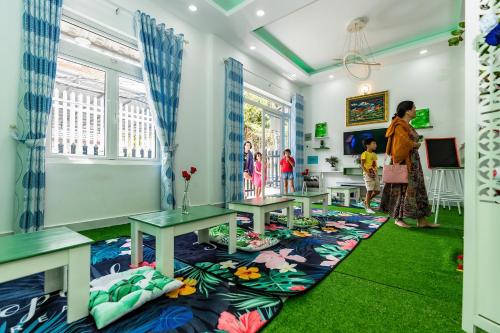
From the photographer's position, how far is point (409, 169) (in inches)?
110

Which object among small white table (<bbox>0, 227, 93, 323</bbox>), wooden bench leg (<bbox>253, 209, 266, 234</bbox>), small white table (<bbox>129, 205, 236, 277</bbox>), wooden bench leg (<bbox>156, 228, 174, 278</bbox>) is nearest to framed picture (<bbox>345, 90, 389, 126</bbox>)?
wooden bench leg (<bbox>253, 209, 266, 234</bbox>)

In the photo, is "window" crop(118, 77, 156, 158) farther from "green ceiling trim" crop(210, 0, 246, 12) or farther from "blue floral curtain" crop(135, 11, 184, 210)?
"green ceiling trim" crop(210, 0, 246, 12)

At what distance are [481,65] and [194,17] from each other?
393cm

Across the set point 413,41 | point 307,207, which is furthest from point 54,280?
point 413,41

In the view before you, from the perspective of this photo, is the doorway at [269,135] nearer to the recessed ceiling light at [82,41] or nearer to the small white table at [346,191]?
the small white table at [346,191]

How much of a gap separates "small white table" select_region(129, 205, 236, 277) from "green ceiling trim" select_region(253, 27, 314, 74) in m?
3.78

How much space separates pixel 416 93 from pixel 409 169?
3549mm

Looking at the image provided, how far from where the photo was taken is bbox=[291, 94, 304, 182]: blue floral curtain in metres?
6.57

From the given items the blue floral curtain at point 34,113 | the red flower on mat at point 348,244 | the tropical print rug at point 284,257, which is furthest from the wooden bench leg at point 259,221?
the blue floral curtain at point 34,113

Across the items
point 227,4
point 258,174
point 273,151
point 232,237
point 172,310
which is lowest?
point 172,310

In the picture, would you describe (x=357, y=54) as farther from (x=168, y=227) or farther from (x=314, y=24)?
(x=168, y=227)

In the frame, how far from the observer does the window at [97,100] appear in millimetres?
2768

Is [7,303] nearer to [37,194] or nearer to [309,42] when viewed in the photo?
[37,194]

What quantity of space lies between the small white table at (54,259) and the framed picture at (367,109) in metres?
6.27
